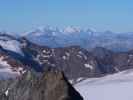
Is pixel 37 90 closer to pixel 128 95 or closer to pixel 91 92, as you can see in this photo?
pixel 91 92

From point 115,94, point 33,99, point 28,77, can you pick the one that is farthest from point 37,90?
point 115,94

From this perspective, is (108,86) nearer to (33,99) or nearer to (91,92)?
(91,92)

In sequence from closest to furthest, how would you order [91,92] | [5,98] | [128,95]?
[128,95], [91,92], [5,98]

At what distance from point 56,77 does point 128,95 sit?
1918 millimetres

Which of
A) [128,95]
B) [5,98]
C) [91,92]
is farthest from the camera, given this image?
[5,98]

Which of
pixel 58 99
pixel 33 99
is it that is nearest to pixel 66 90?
pixel 58 99

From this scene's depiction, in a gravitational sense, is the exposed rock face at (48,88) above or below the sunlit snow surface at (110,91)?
above

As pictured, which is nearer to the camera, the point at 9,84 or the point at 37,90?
the point at 37,90

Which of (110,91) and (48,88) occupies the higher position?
(48,88)

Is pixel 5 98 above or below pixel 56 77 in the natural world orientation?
below

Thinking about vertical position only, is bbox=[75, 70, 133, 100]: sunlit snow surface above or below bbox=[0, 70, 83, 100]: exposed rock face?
below

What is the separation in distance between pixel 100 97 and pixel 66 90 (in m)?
0.95

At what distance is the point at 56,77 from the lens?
12148 millimetres

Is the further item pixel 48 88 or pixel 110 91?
pixel 110 91
